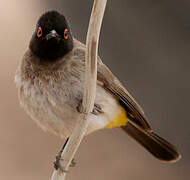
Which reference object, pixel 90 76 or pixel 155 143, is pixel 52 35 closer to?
pixel 90 76

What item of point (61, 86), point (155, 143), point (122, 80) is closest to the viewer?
point (61, 86)

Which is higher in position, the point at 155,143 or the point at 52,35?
the point at 155,143

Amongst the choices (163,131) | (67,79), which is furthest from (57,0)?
(163,131)

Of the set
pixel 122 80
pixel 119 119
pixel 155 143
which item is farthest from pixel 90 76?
pixel 122 80

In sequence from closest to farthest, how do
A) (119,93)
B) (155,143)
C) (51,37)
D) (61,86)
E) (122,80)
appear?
(51,37) < (61,86) < (119,93) < (155,143) < (122,80)

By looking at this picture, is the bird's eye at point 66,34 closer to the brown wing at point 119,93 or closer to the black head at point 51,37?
the black head at point 51,37

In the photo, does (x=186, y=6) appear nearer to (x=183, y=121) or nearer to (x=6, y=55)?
(x=183, y=121)

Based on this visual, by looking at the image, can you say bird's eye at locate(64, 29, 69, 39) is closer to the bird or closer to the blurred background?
the bird

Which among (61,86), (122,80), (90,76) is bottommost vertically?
(90,76)
